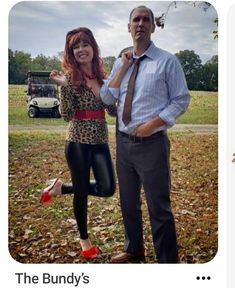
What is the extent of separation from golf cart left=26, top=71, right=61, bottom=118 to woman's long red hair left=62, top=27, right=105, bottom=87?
0.14m

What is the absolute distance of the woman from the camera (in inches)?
148

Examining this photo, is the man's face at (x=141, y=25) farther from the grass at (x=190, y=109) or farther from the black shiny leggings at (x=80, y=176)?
the black shiny leggings at (x=80, y=176)

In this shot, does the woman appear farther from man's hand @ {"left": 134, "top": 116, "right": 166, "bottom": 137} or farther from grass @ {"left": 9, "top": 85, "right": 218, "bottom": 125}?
man's hand @ {"left": 134, "top": 116, "right": 166, "bottom": 137}

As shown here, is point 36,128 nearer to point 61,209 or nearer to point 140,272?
point 61,209

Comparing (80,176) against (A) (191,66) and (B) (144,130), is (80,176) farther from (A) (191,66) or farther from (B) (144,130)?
(A) (191,66)

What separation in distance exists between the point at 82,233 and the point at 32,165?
546 millimetres

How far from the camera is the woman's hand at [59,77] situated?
3773 mm

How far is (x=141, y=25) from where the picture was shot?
145 inches

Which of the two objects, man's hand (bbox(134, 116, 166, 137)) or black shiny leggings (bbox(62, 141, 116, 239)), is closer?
man's hand (bbox(134, 116, 166, 137))

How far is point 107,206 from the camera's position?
3.82 m

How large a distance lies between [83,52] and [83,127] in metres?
0.48

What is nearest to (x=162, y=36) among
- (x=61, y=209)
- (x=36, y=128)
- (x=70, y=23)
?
(x=70, y=23)

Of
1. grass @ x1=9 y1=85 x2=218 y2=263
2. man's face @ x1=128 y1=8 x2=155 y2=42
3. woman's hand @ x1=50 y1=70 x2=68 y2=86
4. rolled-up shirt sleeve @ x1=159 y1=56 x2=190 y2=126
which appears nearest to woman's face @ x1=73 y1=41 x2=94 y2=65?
woman's hand @ x1=50 y1=70 x2=68 y2=86
